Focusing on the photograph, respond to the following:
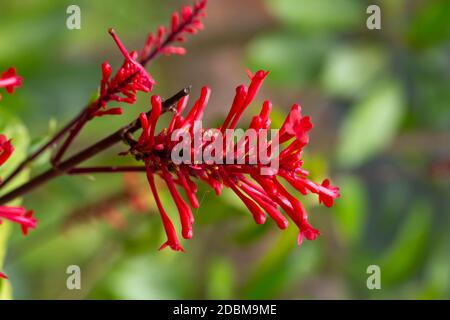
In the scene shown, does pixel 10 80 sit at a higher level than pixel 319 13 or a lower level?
lower

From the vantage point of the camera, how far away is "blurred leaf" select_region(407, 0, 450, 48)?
3.95ft

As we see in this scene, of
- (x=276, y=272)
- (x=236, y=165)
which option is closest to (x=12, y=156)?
(x=236, y=165)

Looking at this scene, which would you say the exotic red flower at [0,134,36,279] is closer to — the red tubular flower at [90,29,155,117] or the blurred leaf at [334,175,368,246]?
the red tubular flower at [90,29,155,117]

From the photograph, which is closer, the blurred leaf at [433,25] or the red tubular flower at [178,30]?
the red tubular flower at [178,30]

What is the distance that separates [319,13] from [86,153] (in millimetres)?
850

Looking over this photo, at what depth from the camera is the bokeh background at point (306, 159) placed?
1041 mm

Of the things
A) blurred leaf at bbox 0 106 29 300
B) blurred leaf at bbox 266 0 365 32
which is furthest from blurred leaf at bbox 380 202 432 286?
blurred leaf at bbox 0 106 29 300

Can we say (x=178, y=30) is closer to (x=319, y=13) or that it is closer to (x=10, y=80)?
(x=10, y=80)

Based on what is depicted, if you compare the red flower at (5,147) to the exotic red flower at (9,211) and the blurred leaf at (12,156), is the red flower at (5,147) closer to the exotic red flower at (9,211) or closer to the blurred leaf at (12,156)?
the exotic red flower at (9,211)

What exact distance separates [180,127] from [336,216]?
0.75 meters

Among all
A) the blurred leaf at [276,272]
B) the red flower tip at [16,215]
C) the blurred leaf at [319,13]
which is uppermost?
the blurred leaf at [319,13]

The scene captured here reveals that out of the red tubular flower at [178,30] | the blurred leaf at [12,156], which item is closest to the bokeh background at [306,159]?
the blurred leaf at [12,156]

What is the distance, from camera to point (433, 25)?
122 cm
